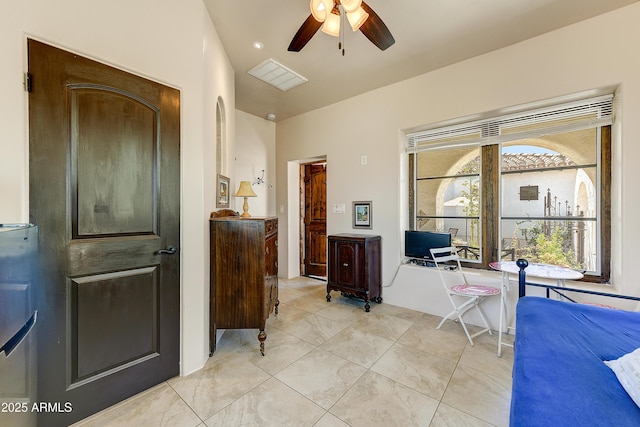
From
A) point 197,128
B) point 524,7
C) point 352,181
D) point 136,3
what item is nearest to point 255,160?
point 352,181

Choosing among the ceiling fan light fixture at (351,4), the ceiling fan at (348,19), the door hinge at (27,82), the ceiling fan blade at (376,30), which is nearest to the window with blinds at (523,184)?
the ceiling fan blade at (376,30)

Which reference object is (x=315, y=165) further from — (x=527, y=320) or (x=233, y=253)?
(x=527, y=320)

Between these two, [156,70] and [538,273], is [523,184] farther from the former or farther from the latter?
[156,70]

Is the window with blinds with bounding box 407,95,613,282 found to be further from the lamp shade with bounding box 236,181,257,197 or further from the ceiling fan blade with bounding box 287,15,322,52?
the lamp shade with bounding box 236,181,257,197

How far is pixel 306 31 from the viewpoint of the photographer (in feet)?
6.01

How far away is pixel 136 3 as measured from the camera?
168cm

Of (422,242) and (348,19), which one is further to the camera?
(422,242)

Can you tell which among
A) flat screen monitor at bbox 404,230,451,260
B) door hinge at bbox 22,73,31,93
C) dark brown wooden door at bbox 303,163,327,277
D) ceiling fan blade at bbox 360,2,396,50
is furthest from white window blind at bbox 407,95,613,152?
door hinge at bbox 22,73,31,93

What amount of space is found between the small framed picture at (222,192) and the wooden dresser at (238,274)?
1.47 ft

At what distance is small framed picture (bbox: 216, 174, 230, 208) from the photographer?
2559 mm

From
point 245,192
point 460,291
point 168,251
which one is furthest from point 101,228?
point 460,291

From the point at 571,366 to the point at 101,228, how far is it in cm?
242

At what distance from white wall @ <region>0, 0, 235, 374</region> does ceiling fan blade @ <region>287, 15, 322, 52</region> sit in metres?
0.75

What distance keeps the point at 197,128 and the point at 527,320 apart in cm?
247
